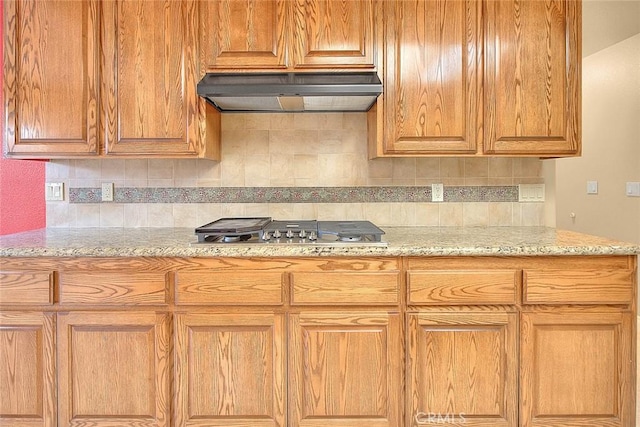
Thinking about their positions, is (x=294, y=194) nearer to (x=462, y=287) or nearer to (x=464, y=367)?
(x=462, y=287)

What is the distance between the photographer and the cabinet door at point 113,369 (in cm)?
173

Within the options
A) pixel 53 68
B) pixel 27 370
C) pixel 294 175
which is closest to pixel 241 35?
pixel 294 175

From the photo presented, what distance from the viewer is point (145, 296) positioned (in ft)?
5.68

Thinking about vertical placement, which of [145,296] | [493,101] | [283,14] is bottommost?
[145,296]

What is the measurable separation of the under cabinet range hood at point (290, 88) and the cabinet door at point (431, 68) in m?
0.15

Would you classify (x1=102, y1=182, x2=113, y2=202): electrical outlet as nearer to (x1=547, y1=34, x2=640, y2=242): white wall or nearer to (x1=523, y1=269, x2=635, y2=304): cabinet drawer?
(x1=523, y1=269, x2=635, y2=304): cabinet drawer

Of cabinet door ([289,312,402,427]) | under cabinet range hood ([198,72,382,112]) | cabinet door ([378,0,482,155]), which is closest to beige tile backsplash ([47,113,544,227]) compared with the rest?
under cabinet range hood ([198,72,382,112])

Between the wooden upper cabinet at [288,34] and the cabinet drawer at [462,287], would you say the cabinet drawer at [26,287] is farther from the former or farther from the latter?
the cabinet drawer at [462,287]

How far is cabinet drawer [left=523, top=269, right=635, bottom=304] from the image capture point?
1703 mm

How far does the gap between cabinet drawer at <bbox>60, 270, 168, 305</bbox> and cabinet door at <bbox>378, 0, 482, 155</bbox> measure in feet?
4.12

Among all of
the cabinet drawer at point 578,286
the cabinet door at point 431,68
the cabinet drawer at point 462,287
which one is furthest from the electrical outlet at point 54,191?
the cabinet drawer at point 578,286

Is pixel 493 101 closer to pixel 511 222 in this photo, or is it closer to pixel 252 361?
pixel 511 222

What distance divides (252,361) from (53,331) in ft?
2.73

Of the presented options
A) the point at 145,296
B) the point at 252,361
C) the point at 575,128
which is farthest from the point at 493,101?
the point at 145,296
